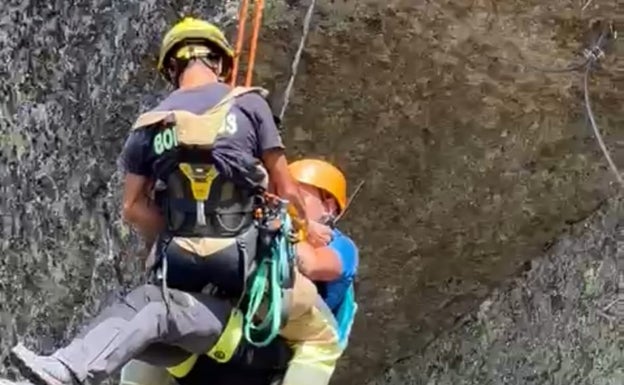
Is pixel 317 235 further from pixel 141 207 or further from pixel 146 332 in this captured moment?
pixel 146 332

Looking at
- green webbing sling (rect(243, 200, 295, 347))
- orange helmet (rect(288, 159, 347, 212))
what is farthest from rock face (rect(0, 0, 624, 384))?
green webbing sling (rect(243, 200, 295, 347))

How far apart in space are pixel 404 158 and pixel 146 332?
2.14 m

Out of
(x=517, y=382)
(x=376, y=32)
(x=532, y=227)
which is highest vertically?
(x=376, y=32)

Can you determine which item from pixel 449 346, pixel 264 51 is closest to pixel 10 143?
pixel 264 51

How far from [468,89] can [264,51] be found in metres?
0.90

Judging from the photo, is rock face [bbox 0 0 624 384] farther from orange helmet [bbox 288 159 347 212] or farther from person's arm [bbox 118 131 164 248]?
person's arm [bbox 118 131 164 248]

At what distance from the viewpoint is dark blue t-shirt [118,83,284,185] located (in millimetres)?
4637

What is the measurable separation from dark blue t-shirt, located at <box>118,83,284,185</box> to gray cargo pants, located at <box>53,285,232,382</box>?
0.45 metres

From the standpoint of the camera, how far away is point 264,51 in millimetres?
5777

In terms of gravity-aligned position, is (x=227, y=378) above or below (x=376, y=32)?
below

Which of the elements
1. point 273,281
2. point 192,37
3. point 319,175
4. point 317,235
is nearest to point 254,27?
point 319,175

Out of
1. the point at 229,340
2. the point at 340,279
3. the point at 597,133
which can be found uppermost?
the point at 229,340

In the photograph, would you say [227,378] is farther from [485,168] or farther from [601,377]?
[601,377]

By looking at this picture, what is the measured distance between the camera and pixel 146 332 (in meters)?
4.48
